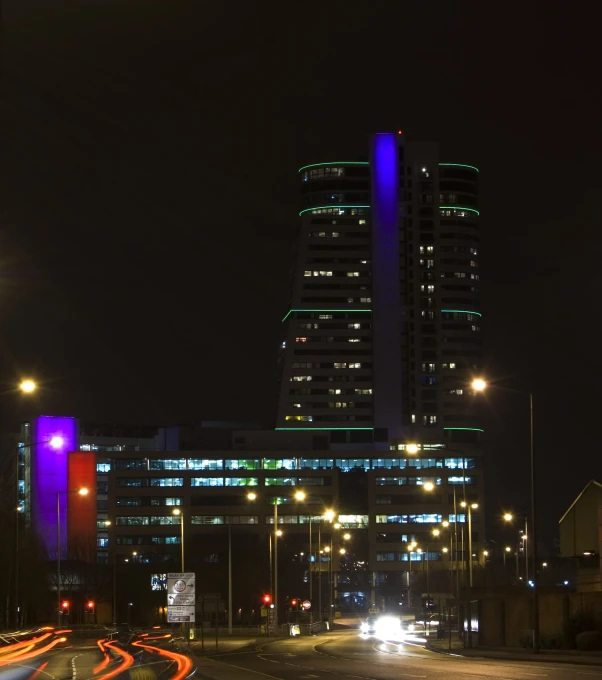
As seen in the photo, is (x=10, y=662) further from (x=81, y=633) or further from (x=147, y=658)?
(x=81, y=633)

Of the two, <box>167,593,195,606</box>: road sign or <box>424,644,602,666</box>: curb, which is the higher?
<box>167,593,195,606</box>: road sign

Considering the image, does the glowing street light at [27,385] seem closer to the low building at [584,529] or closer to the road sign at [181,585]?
the road sign at [181,585]

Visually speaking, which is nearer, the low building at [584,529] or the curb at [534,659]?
the curb at [534,659]

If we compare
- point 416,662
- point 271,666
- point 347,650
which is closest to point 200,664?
point 271,666

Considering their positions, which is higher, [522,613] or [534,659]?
[522,613]

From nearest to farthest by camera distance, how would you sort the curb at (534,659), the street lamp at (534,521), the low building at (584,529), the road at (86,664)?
the road at (86,664) → the curb at (534,659) → the street lamp at (534,521) → the low building at (584,529)

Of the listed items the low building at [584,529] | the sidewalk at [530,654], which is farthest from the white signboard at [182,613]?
the low building at [584,529]

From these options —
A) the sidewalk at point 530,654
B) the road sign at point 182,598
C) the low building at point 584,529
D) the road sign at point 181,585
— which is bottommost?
the sidewalk at point 530,654

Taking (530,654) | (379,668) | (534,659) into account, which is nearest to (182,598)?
(379,668)

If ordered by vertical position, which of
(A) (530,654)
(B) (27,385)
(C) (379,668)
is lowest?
(A) (530,654)

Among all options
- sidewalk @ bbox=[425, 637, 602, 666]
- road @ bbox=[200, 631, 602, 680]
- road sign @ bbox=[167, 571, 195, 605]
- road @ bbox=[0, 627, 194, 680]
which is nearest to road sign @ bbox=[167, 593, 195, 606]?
road sign @ bbox=[167, 571, 195, 605]

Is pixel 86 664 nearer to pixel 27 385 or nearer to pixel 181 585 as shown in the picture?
A: pixel 181 585

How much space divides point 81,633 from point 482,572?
48.0 metres

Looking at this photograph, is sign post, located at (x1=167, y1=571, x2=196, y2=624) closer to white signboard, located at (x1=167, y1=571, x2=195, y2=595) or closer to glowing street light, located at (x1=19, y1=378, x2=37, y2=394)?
white signboard, located at (x1=167, y1=571, x2=195, y2=595)
